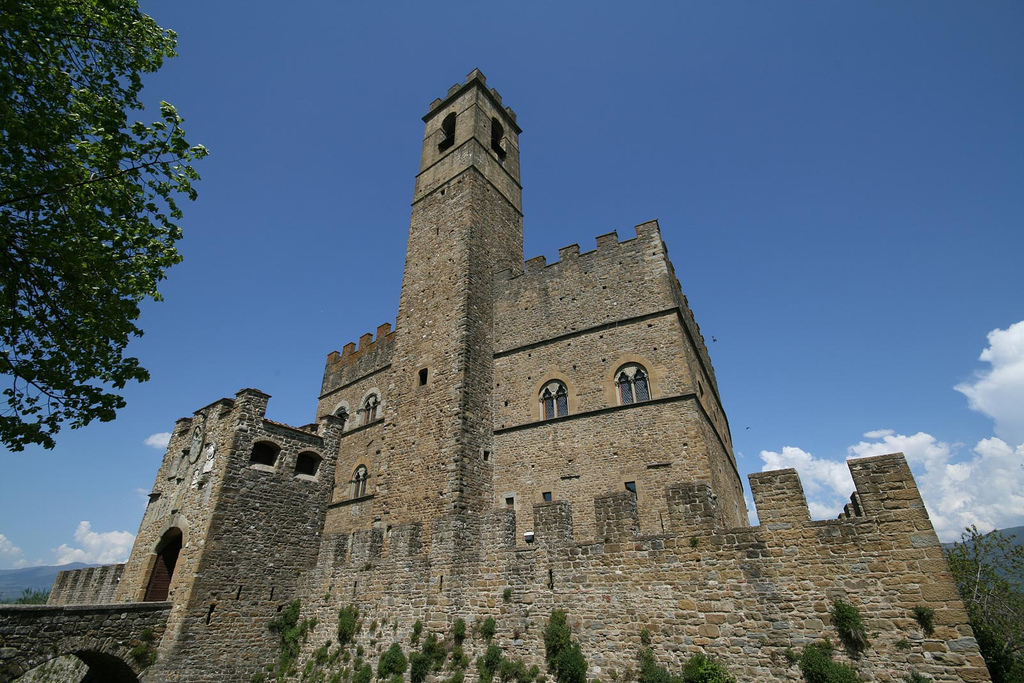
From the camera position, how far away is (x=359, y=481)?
2020 centimetres

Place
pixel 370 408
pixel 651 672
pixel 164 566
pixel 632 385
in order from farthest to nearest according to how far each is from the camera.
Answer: pixel 370 408 → pixel 164 566 → pixel 632 385 → pixel 651 672

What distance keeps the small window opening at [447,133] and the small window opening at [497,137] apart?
6.42 feet

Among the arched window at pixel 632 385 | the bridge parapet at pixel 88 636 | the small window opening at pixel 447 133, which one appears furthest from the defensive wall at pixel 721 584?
the small window opening at pixel 447 133

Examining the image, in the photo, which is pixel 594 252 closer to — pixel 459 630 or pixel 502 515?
pixel 502 515

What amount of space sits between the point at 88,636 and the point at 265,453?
672 cm

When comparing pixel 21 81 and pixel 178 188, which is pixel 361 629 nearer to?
pixel 178 188

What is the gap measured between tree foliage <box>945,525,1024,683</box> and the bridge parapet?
2250 cm

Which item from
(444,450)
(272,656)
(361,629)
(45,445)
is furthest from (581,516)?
(45,445)

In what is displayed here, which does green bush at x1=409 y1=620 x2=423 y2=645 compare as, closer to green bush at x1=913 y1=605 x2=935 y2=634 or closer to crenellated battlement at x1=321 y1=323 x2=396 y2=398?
green bush at x1=913 y1=605 x2=935 y2=634

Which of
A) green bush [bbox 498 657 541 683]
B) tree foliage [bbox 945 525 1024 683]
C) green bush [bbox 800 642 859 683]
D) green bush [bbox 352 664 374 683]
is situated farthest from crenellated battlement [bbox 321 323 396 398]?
tree foliage [bbox 945 525 1024 683]

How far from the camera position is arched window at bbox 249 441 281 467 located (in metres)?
18.0

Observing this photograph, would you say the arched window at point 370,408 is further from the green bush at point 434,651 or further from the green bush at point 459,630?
the green bush at point 459,630

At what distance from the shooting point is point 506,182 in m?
23.1

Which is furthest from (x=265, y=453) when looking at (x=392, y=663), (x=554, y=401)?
(x=554, y=401)
